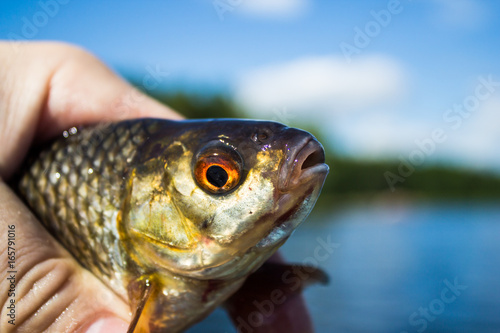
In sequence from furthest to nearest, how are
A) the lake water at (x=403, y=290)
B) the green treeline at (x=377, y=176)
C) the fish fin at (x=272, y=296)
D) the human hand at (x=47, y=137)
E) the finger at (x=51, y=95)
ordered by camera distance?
the green treeline at (x=377, y=176) → the lake water at (x=403, y=290) → the fish fin at (x=272, y=296) → the finger at (x=51, y=95) → the human hand at (x=47, y=137)

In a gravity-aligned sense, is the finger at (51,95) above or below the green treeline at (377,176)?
above

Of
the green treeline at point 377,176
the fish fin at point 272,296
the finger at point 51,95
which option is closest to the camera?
the finger at point 51,95

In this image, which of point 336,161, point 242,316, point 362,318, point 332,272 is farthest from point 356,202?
point 242,316

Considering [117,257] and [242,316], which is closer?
[117,257]

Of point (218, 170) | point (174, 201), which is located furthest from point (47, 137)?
point (218, 170)

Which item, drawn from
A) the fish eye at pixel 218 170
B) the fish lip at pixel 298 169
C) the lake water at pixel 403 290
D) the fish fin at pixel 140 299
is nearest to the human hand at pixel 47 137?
the fish fin at pixel 140 299

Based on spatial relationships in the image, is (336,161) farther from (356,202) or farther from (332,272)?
(332,272)

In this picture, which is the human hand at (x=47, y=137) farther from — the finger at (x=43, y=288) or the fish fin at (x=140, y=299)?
the fish fin at (x=140, y=299)
